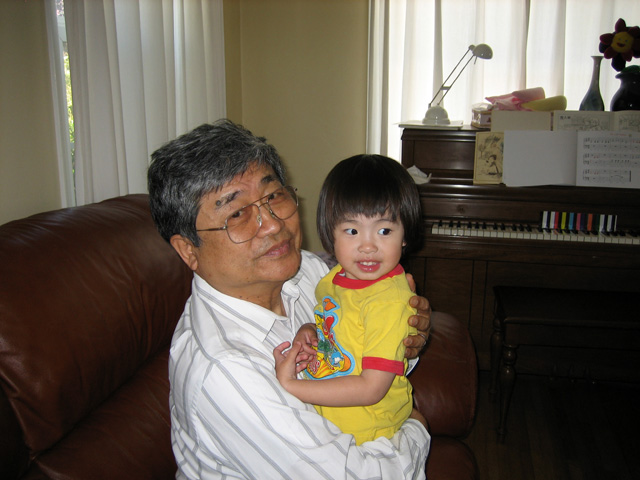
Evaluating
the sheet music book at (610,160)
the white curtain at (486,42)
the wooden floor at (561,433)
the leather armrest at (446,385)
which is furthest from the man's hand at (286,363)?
the white curtain at (486,42)

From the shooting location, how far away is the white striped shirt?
863 mm

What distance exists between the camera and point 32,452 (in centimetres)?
92

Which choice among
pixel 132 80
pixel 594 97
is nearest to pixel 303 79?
pixel 132 80

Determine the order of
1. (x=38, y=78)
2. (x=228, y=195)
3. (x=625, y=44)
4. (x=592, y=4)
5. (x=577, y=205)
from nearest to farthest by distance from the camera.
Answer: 1. (x=228, y=195)
2. (x=38, y=78)
3. (x=577, y=205)
4. (x=625, y=44)
5. (x=592, y=4)

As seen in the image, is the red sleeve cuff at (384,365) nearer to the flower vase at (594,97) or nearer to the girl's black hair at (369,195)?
the girl's black hair at (369,195)

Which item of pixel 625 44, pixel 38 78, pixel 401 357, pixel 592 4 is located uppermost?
pixel 592 4

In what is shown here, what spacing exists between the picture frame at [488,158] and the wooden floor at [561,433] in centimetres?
112

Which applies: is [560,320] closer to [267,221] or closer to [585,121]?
[585,121]

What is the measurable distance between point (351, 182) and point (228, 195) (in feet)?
0.88

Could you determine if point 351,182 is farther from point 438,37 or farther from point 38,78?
point 438,37

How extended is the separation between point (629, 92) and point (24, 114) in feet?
8.82

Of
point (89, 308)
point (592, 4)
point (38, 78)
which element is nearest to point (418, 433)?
point (89, 308)

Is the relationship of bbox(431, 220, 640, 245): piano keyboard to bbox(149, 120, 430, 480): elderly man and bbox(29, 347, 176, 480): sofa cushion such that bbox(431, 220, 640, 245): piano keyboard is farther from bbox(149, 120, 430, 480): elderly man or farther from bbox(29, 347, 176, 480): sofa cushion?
bbox(29, 347, 176, 480): sofa cushion

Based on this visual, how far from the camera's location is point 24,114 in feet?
4.72
